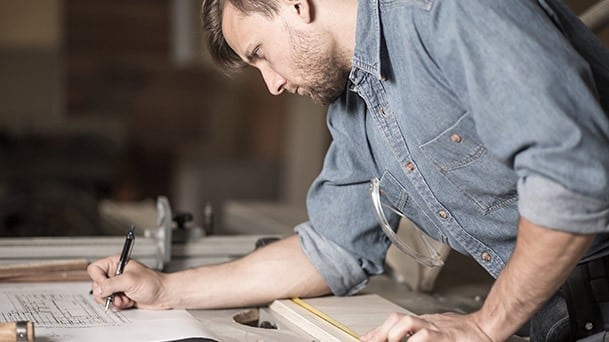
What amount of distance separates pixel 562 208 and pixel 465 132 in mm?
226

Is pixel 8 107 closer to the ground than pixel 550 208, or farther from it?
closer to the ground

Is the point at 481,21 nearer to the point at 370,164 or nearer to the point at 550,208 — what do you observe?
the point at 550,208

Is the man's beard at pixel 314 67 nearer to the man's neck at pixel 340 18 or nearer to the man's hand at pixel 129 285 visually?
the man's neck at pixel 340 18

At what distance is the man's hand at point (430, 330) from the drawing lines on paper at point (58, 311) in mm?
479

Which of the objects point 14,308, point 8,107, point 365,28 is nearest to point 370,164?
point 365,28

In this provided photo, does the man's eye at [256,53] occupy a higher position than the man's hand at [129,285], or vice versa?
the man's eye at [256,53]

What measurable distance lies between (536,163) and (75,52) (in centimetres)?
657

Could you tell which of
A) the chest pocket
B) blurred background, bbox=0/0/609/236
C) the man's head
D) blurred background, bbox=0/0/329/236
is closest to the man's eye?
the man's head

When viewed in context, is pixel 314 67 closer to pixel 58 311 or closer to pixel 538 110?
pixel 538 110

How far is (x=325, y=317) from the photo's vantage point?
4.94 ft

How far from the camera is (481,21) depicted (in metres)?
1.13

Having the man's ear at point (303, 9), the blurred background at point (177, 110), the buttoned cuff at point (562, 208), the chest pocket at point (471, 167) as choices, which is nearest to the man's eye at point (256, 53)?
the man's ear at point (303, 9)

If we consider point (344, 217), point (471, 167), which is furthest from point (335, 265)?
point (471, 167)

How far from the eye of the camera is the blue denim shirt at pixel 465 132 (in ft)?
3.60
